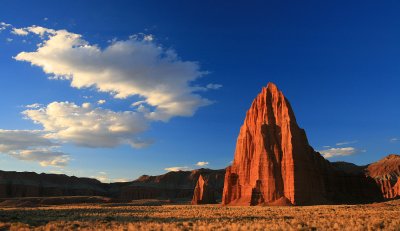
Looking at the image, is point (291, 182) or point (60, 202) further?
point (60, 202)

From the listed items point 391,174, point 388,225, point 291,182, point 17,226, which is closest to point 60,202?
point 291,182

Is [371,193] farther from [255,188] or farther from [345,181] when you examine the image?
[255,188]

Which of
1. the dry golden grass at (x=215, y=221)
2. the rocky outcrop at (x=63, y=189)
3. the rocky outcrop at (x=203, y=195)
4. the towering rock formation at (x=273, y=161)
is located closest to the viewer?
the dry golden grass at (x=215, y=221)

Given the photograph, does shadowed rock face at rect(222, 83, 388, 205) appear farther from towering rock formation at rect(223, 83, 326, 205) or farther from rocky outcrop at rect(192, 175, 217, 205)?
rocky outcrop at rect(192, 175, 217, 205)

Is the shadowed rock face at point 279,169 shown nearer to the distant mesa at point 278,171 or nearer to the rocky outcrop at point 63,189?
the distant mesa at point 278,171

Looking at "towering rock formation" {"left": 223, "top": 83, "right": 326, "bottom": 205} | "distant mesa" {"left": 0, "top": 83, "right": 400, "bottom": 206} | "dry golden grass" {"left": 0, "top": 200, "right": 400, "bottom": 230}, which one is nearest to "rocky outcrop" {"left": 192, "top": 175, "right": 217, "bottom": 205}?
"distant mesa" {"left": 0, "top": 83, "right": 400, "bottom": 206}

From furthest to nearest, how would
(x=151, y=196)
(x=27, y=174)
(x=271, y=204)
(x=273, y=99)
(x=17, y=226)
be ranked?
(x=151, y=196), (x=27, y=174), (x=273, y=99), (x=271, y=204), (x=17, y=226)

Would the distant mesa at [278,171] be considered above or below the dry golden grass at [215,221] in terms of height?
above

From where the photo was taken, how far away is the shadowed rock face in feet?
246

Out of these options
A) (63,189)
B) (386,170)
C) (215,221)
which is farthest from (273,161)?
(63,189)

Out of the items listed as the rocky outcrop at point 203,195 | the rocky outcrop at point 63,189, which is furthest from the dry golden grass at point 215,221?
the rocky outcrop at point 63,189

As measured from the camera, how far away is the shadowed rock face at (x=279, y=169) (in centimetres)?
7488

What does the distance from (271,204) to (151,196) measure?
127 meters

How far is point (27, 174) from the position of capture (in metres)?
176
